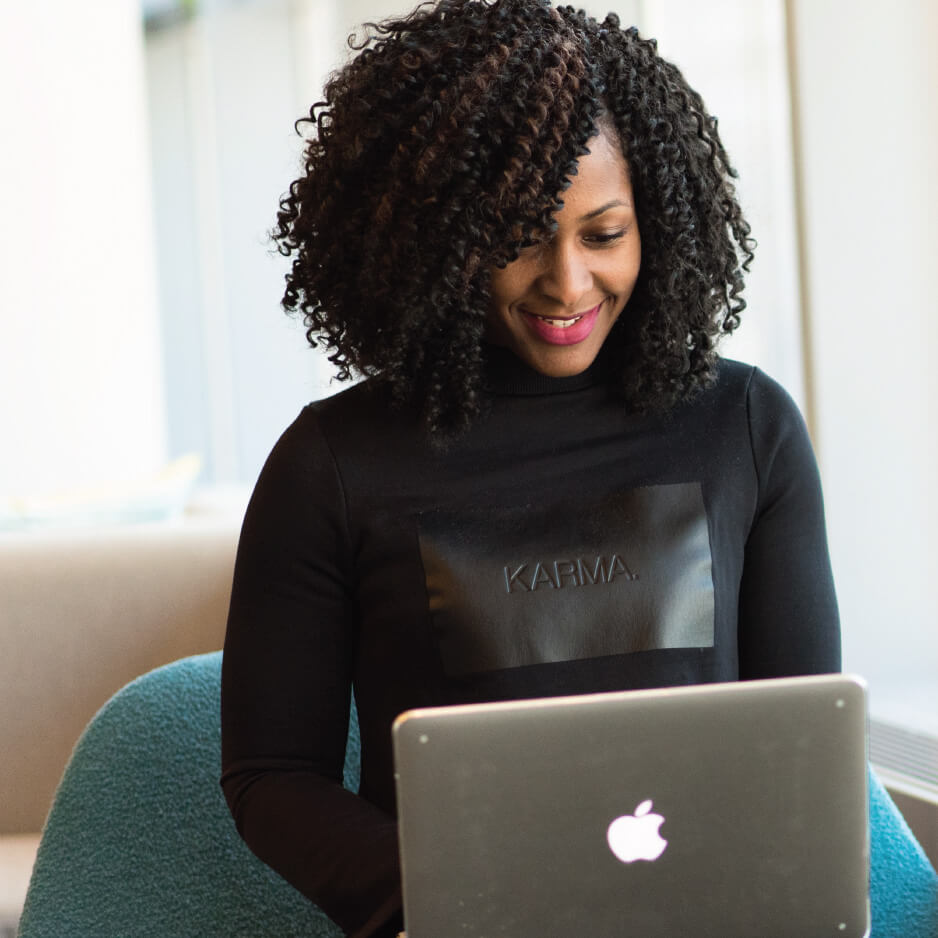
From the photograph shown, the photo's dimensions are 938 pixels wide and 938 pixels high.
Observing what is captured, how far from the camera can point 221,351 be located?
6348 millimetres

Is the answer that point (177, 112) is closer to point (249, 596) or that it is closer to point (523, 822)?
point (249, 596)

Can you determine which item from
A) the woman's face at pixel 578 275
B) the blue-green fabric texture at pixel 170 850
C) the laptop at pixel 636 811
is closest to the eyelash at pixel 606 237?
the woman's face at pixel 578 275

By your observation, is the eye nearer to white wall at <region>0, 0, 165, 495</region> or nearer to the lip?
the lip

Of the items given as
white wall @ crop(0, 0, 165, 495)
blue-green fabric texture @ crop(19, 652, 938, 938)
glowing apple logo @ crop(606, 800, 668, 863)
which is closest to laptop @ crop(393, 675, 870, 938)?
glowing apple logo @ crop(606, 800, 668, 863)

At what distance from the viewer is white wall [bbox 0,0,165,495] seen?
167 inches

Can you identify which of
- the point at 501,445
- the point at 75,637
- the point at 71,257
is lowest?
the point at 75,637

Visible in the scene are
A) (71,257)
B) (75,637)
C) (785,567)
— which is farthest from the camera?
(71,257)

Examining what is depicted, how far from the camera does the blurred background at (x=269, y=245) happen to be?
1959mm

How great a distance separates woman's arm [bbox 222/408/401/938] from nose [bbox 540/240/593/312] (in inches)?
9.6

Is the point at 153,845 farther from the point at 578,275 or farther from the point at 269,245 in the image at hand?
the point at 269,245

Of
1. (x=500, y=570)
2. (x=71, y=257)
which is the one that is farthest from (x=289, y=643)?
(x=71, y=257)

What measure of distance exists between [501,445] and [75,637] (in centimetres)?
90

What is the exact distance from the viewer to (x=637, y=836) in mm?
701

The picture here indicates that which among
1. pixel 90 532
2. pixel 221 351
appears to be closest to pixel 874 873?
pixel 90 532
